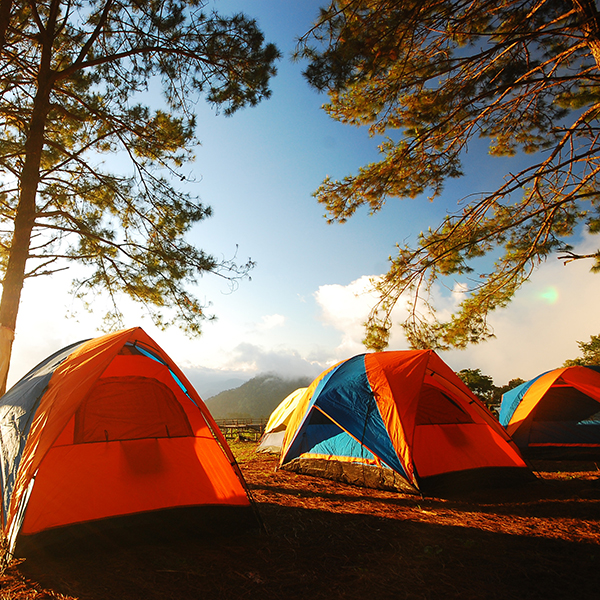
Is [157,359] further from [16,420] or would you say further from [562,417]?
[562,417]

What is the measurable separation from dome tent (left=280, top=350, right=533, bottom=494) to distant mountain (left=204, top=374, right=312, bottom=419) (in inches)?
3428

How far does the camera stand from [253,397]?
101375mm

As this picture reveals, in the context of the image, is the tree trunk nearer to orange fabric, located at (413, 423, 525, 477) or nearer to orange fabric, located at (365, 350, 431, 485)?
orange fabric, located at (365, 350, 431, 485)

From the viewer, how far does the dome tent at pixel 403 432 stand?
4.87m

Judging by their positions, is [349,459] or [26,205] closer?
[349,459]

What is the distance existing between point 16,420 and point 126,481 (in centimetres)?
127

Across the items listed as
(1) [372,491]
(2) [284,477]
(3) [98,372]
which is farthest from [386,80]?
(2) [284,477]

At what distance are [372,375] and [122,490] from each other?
3697 mm

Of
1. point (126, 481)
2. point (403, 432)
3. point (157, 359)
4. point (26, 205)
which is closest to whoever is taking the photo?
point (126, 481)

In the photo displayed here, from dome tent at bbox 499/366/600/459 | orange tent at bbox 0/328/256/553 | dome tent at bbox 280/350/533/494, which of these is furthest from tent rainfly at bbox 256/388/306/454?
orange tent at bbox 0/328/256/553

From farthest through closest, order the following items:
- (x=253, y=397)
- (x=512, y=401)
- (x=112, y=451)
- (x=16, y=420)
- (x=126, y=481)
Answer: (x=253, y=397), (x=512, y=401), (x=112, y=451), (x=16, y=420), (x=126, y=481)

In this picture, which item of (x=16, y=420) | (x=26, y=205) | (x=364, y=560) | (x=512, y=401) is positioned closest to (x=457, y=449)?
(x=364, y=560)

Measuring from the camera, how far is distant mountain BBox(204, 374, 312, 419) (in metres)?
94.7

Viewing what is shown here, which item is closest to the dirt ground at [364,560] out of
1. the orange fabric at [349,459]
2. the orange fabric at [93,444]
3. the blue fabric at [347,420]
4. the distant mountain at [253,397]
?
the orange fabric at [93,444]
